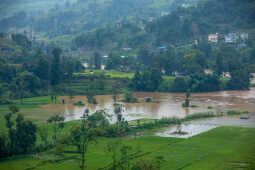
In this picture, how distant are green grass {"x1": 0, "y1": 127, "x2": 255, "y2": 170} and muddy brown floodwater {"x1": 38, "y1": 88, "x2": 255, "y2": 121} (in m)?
7.75

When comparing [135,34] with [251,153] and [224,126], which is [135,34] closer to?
[224,126]

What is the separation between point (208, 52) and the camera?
58750mm

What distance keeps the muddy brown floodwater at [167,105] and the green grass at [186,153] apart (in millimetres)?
7752

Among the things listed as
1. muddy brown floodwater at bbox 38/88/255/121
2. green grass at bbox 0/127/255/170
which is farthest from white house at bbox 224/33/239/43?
green grass at bbox 0/127/255/170

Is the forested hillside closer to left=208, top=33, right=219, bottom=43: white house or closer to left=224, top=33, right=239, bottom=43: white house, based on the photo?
left=208, top=33, right=219, bottom=43: white house

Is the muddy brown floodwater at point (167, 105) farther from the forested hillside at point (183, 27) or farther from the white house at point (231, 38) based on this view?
the forested hillside at point (183, 27)

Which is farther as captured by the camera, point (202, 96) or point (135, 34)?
point (135, 34)

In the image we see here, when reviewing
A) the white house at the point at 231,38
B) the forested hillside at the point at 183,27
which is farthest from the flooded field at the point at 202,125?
the forested hillside at the point at 183,27

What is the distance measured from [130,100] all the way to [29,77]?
11.5 meters

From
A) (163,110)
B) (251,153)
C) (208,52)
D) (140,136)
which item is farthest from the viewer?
(208,52)

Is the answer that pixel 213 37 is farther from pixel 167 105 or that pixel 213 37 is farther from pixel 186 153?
pixel 186 153

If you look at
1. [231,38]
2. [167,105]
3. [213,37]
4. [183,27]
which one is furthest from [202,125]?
[183,27]

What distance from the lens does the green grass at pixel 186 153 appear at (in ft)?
61.4

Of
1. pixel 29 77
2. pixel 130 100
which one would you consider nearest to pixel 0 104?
pixel 29 77
